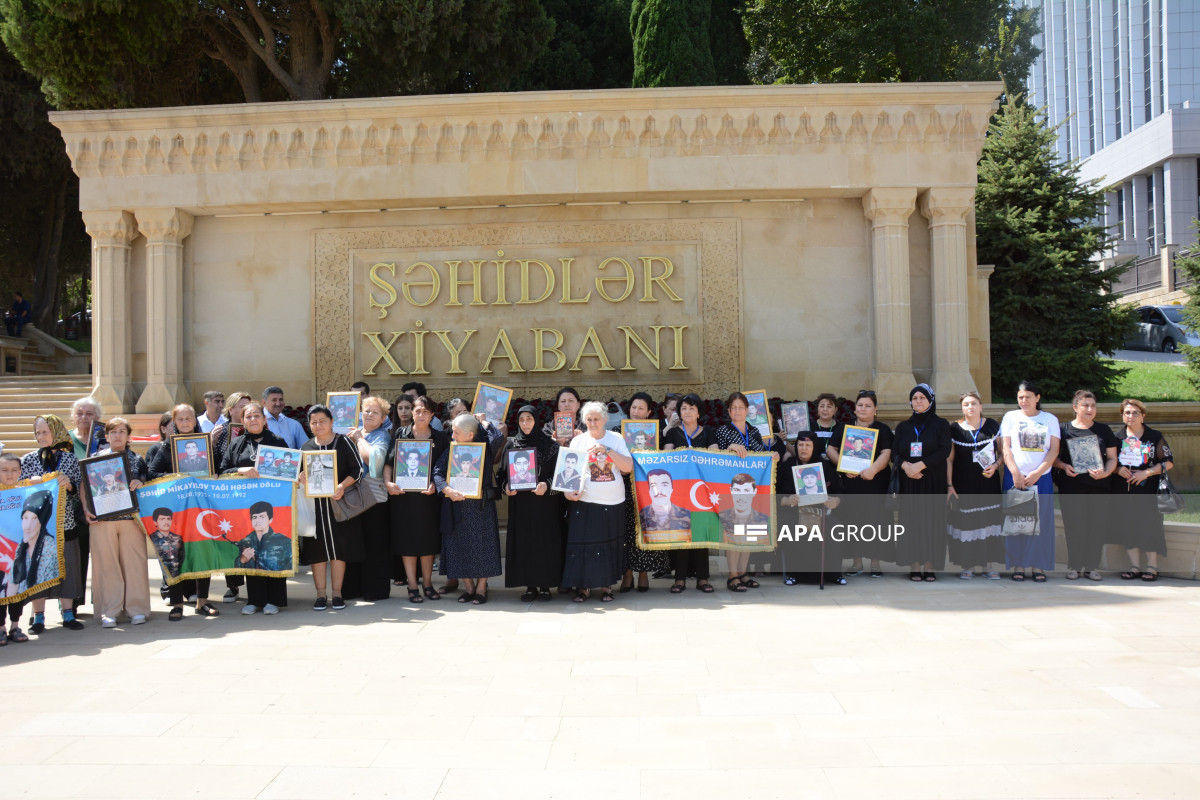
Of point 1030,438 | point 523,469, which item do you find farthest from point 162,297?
point 1030,438

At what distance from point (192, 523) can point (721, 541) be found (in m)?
4.57

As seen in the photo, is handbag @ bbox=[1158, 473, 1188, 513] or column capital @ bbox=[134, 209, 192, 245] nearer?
handbag @ bbox=[1158, 473, 1188, 513]

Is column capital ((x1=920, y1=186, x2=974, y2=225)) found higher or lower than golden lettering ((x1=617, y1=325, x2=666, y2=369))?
higher

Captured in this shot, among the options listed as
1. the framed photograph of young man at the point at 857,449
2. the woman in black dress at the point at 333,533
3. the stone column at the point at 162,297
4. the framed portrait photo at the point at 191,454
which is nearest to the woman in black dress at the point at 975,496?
the framed photograph of young man at the point at 857,449

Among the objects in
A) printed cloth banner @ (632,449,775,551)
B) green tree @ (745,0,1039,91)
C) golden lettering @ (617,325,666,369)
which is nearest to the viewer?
printed cloth banner @ (632,449,775,551)

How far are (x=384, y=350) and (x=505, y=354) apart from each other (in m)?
1.66

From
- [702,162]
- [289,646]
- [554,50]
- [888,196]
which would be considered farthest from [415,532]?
[554,50]

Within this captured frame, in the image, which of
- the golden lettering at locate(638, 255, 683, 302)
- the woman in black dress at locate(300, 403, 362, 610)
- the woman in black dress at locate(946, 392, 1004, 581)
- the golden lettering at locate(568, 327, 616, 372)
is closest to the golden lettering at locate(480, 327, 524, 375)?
the golden lettering at locate(568, 327, 616, 372)

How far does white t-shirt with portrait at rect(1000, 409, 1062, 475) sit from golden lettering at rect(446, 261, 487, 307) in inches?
270

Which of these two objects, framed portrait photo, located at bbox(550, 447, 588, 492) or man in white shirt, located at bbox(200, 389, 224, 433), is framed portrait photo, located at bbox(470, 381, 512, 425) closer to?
framed portrait photo, located at bbox(550, 447, 588, 492)

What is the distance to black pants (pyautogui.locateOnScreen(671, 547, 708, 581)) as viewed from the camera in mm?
8094

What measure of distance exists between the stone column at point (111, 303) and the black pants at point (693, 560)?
8.40 metres

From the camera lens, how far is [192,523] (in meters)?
7.58

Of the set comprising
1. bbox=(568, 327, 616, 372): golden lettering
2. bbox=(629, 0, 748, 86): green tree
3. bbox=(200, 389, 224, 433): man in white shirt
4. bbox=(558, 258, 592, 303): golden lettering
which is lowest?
bbox=(200, 389, 224, 433): man in white shirt
